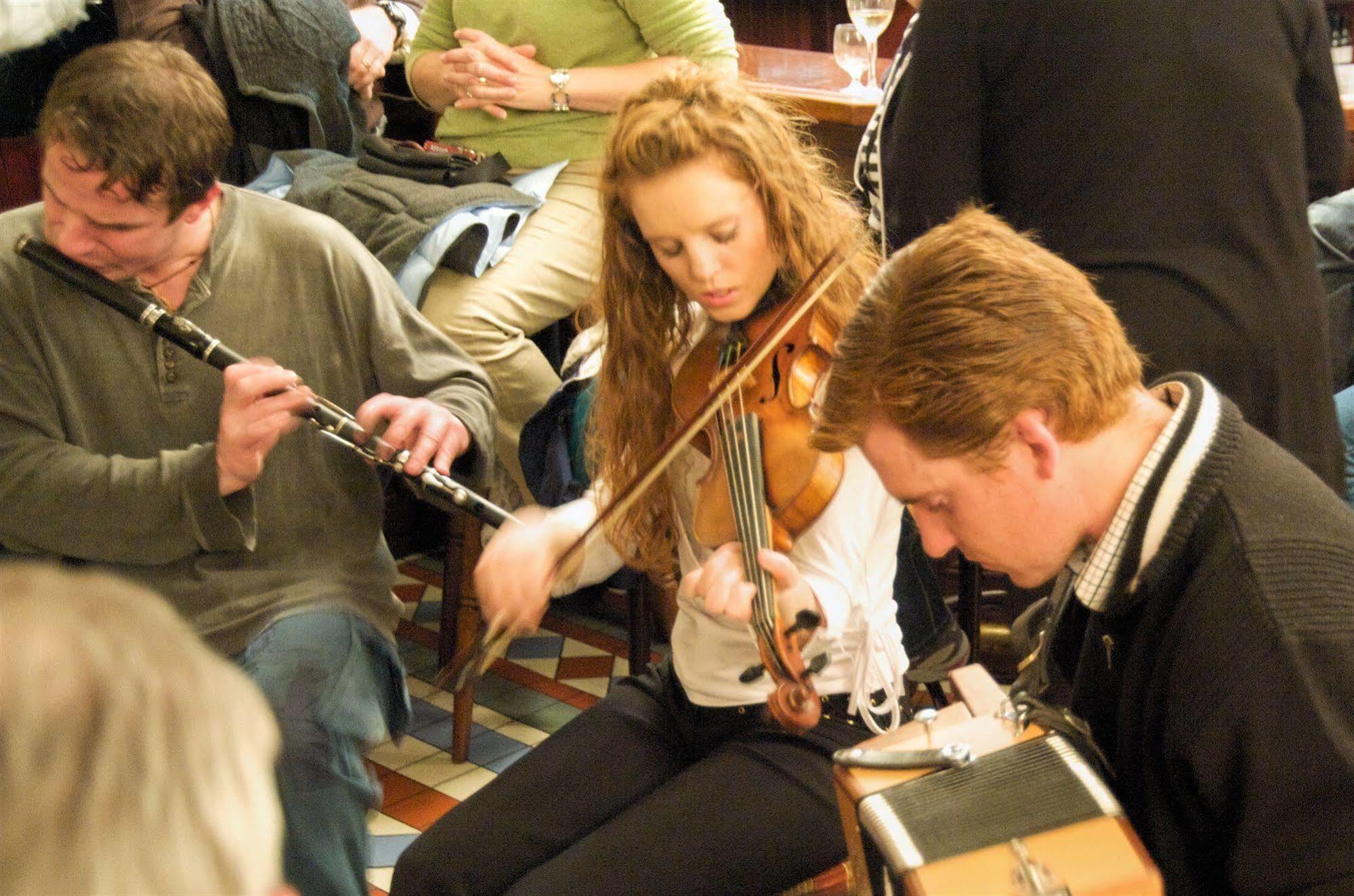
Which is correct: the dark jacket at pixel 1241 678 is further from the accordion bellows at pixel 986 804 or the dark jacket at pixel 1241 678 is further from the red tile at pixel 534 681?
the red tile at pixel 534 681

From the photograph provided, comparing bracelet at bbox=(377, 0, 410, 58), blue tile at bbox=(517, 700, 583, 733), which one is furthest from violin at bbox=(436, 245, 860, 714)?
bracelet at bbox=(377, 0, 410, 58)

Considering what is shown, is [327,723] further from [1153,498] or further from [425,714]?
[425,714]

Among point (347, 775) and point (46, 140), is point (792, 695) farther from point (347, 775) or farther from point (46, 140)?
point (46, 140)

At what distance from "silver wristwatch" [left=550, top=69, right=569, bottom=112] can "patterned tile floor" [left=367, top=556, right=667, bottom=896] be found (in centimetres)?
105

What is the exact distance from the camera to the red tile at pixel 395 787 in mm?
2703

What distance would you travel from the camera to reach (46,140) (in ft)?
6.30

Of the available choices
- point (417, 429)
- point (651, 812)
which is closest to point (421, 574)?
point (417, 429)

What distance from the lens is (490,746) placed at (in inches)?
114

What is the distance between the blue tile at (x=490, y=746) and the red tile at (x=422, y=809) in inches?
5.8

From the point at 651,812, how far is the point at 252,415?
29.2 inches

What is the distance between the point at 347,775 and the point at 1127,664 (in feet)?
3.36

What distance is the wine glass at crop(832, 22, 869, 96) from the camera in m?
3.48

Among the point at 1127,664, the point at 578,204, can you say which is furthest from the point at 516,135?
the point at 1127,664

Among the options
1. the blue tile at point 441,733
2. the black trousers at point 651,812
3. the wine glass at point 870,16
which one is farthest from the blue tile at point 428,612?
the black trousers at point 651,812
